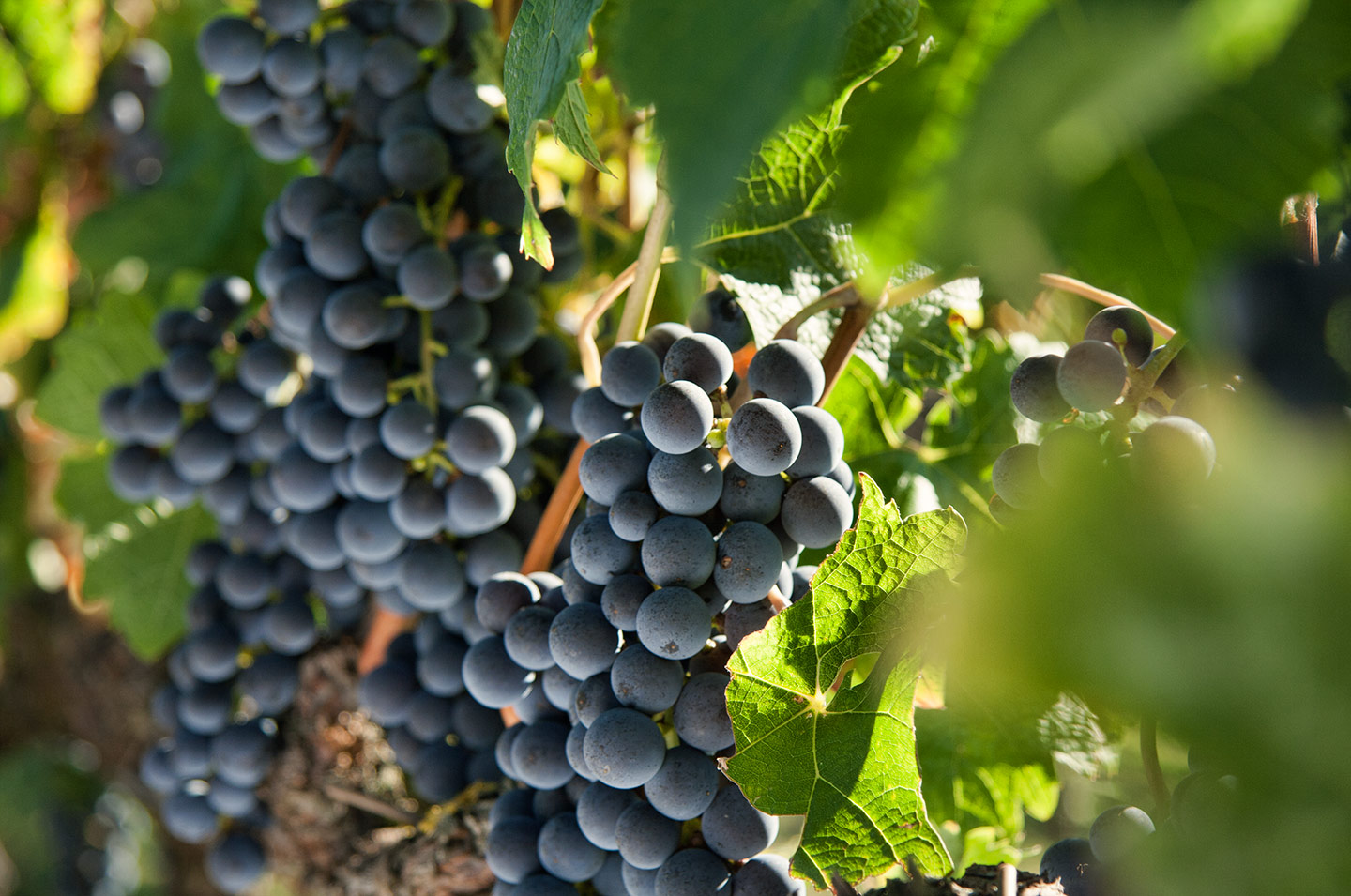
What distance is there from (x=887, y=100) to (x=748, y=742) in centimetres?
29

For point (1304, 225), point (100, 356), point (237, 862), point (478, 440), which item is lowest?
point (237, 862)

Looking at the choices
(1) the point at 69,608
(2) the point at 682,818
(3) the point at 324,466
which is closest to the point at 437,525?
(3) the point at 324,466

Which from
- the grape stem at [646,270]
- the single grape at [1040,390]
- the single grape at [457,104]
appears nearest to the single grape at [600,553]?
the grape stem at [646,270]

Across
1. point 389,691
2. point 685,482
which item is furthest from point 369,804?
point 685,482

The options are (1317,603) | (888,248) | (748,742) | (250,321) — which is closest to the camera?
Answer: (1317,603)

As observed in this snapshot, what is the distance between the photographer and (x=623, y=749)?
431 millimetres

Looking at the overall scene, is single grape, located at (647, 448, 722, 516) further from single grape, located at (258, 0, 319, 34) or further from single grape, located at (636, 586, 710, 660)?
single grape, located at (258, 0, 319, 34)

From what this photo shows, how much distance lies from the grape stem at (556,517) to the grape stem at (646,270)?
0.29 feet

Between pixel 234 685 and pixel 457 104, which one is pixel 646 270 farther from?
pixel 234 685

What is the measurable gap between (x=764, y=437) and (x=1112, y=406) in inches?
6.6

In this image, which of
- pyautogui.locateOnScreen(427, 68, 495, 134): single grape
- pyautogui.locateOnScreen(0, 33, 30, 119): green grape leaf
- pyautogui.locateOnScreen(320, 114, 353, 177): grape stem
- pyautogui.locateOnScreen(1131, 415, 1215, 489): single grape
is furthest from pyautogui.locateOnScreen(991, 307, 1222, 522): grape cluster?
pyautogui.locateOnScreen(0, 33, 30, 119): green grape leaf

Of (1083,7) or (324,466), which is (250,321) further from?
(1083,7)

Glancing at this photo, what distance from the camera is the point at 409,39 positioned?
2.21ft

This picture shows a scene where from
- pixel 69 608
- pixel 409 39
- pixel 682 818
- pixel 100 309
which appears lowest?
pixel 69 608
